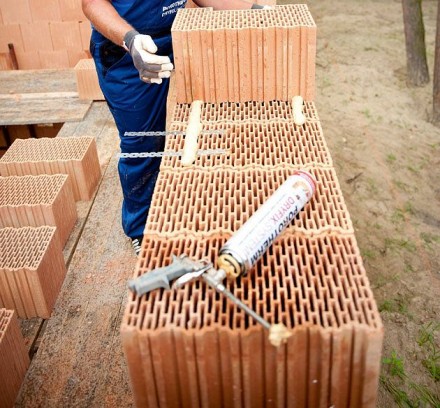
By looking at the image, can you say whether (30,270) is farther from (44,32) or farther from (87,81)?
(44,32)

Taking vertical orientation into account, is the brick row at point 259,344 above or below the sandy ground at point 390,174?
above

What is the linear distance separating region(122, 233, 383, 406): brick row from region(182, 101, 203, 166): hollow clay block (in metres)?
0.66

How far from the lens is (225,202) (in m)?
1.74

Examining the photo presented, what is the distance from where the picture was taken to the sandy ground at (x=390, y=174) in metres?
3.46

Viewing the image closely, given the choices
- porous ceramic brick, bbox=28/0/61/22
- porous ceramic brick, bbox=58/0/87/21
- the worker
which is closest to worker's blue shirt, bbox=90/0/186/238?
the worker

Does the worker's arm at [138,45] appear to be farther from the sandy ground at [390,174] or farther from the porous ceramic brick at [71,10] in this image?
the porous ceramic brick at [71,10]

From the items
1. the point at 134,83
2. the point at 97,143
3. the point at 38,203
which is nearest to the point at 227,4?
the point at 134,83

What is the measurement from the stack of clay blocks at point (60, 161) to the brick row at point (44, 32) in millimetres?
2523

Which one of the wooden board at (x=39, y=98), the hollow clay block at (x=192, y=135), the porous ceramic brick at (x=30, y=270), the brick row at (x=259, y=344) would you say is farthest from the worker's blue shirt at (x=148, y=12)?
the wooden board at (x=39, y=98)

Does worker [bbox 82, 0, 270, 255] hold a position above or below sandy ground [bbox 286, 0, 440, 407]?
above

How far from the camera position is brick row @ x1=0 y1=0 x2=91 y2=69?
573 centimetres

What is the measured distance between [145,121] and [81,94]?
7.96 feet

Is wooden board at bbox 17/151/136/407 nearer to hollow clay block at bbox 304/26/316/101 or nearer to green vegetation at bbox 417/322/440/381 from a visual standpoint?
hollow clay block at bbox 304/26/316/101

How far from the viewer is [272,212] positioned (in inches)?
60.7
